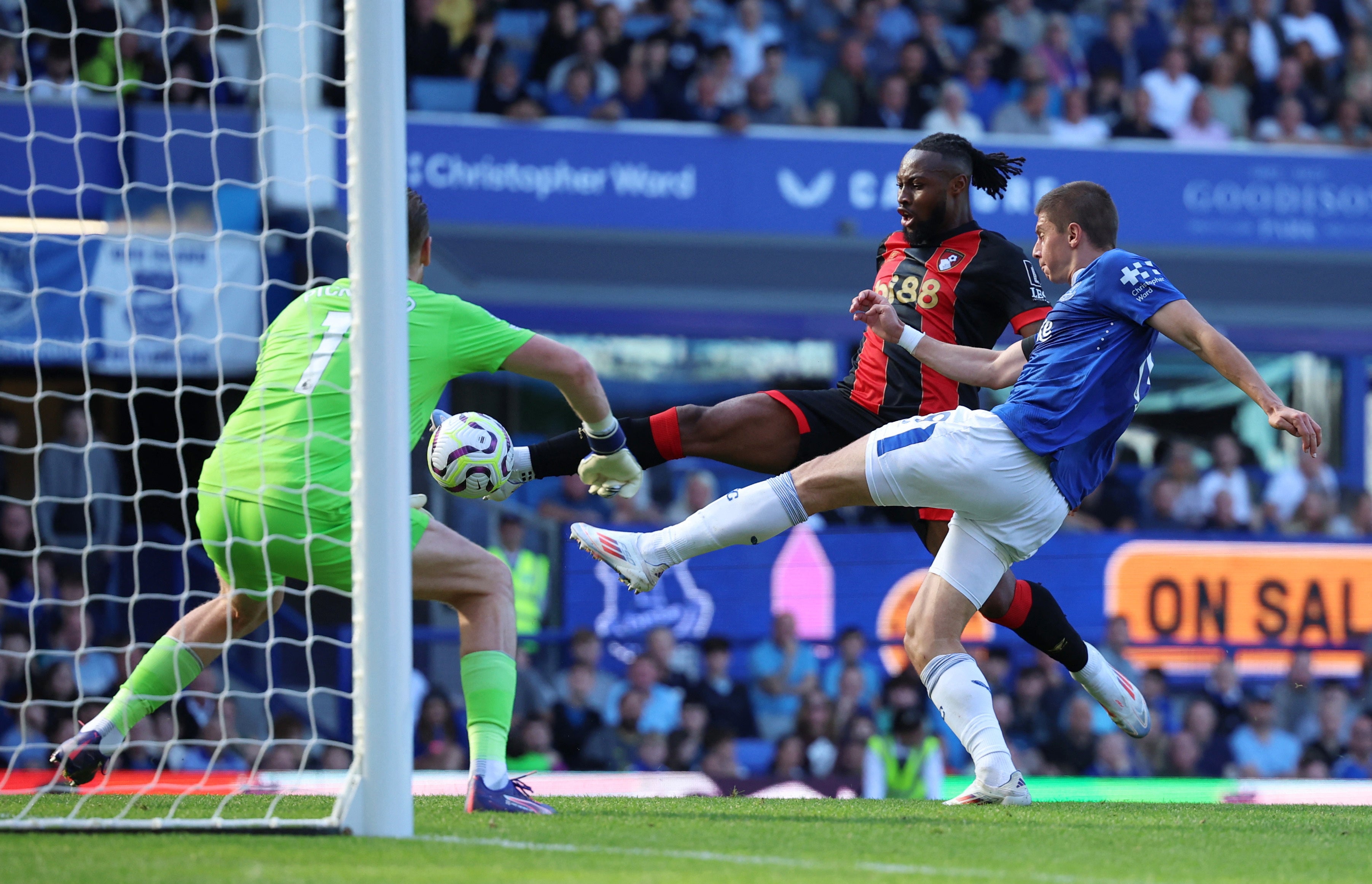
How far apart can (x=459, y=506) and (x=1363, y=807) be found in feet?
24.0

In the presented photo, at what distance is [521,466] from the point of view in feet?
18.2

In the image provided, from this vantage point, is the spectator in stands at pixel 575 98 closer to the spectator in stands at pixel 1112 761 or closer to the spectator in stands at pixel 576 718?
the spectator in stands at pixel 576 718

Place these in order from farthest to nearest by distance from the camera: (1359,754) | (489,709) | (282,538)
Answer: (1359,754) < (489,709) < (282,538)

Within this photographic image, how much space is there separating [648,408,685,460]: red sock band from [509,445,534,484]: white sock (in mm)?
443

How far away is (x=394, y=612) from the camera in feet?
12.9

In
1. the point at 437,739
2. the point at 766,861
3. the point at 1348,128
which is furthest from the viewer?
the point at 1348,128

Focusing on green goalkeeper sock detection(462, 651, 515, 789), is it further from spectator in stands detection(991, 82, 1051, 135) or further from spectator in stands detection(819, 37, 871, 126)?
spectator in stands detection(991, 82, 1051, 135)

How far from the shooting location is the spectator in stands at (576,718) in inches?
406

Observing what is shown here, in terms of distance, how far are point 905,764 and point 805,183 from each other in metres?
5.65

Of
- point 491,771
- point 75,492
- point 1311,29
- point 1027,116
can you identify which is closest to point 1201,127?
point 1027,116

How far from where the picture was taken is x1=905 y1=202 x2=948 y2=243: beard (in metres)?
5.56

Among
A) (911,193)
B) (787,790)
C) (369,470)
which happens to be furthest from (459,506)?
(369,470)

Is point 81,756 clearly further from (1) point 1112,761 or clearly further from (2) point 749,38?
(2) point 749,38

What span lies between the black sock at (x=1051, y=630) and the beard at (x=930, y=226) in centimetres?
127
